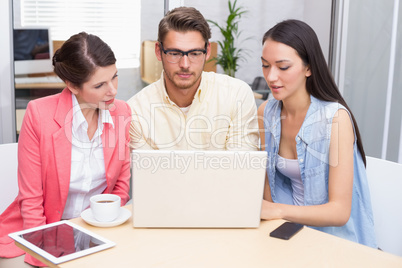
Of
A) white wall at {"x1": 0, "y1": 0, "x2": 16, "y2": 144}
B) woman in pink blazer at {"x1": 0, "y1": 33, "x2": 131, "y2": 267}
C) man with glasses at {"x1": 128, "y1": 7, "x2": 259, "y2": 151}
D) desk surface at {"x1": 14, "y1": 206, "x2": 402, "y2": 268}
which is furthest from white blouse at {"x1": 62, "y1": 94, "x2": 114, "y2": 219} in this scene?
white wall at {"x1": 0, "y1": 0, "x2": 16, "y2": 144}

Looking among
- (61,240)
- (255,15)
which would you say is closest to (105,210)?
(61,240)

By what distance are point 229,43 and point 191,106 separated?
2556mm

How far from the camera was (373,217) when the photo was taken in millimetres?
1801

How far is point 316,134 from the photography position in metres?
1.81

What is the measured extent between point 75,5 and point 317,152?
76.9 inches

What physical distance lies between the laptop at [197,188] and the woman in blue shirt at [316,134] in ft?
1.51

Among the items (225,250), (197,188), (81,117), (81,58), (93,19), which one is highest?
(93,19)

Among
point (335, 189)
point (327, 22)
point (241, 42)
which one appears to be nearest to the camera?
point (335, 189)

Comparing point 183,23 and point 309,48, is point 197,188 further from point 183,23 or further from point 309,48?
point 183,23

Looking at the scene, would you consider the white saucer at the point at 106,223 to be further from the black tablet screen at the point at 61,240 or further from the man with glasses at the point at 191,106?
the man with glasses at the point at 191,106

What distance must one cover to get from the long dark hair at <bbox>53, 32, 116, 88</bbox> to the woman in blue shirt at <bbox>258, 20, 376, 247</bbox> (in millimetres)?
668

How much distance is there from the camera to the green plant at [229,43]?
452 centimetres

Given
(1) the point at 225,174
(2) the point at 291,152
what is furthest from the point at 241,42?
(1) the point at 225,174

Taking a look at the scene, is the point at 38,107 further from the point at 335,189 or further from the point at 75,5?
the point at 75,5
